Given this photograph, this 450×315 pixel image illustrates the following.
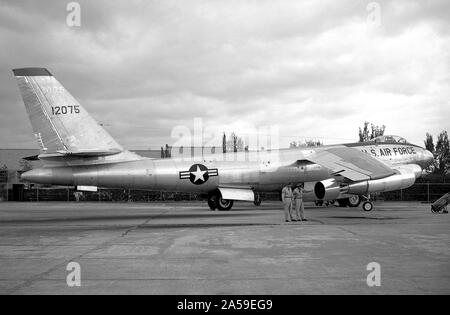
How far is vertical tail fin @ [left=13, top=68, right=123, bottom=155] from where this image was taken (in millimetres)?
20516

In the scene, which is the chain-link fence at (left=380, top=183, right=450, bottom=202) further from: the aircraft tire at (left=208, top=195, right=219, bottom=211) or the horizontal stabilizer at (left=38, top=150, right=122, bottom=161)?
the horizontal stabilizer at (left=38, top=150, right=122, bottom=161)

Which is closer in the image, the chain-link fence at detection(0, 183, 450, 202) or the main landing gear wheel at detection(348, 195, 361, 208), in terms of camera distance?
the main landing gear wheel at detection(348, 195, 361, 208)

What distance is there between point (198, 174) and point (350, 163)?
829 cm

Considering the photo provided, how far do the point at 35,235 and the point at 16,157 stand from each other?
71.2m

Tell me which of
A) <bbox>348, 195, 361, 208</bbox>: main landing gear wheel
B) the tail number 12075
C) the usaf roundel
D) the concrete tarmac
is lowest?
the concrete tarmac

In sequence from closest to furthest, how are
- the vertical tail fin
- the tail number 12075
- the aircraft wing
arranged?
the vertical tail fin → the tail number 12075 → the aircraft wing

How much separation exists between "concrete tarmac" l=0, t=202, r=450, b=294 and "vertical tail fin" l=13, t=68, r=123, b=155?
5400mm

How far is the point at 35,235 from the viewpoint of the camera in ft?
49.5

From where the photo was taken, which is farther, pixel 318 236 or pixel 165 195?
pixel 165 195

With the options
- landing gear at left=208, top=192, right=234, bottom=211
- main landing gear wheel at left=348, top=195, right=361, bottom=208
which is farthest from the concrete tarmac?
main landing gear wheel at left=348, top=195, right=361, bottom=208

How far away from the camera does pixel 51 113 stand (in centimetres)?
2075

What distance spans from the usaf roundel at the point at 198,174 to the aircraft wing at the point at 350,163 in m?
6.30
